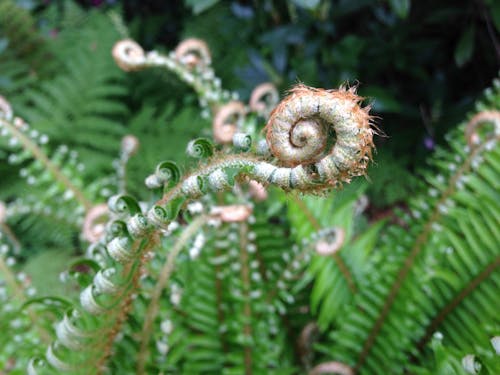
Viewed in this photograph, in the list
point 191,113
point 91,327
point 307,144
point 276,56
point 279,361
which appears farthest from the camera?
point 191,113

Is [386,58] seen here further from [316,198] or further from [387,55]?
[316,198]

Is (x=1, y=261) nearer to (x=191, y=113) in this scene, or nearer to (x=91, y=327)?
(x=91, y=327)

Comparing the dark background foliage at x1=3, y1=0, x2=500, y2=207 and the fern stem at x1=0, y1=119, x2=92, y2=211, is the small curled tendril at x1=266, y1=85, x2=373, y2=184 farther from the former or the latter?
the dark background foliage at x1=3, y1=0, x2=500, y2=207

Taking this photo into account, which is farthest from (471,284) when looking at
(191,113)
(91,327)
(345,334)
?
(191,113)

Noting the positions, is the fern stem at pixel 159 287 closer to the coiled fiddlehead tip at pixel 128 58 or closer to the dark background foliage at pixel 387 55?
the coiled fiddlehead tip at pixel 128 58

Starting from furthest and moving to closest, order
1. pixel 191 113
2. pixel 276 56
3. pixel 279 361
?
pixel 191 113
pixel 276 56
pixel 279 361

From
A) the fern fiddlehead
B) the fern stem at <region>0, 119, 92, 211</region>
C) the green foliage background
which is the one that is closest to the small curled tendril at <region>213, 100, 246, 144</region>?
the green foliage background
